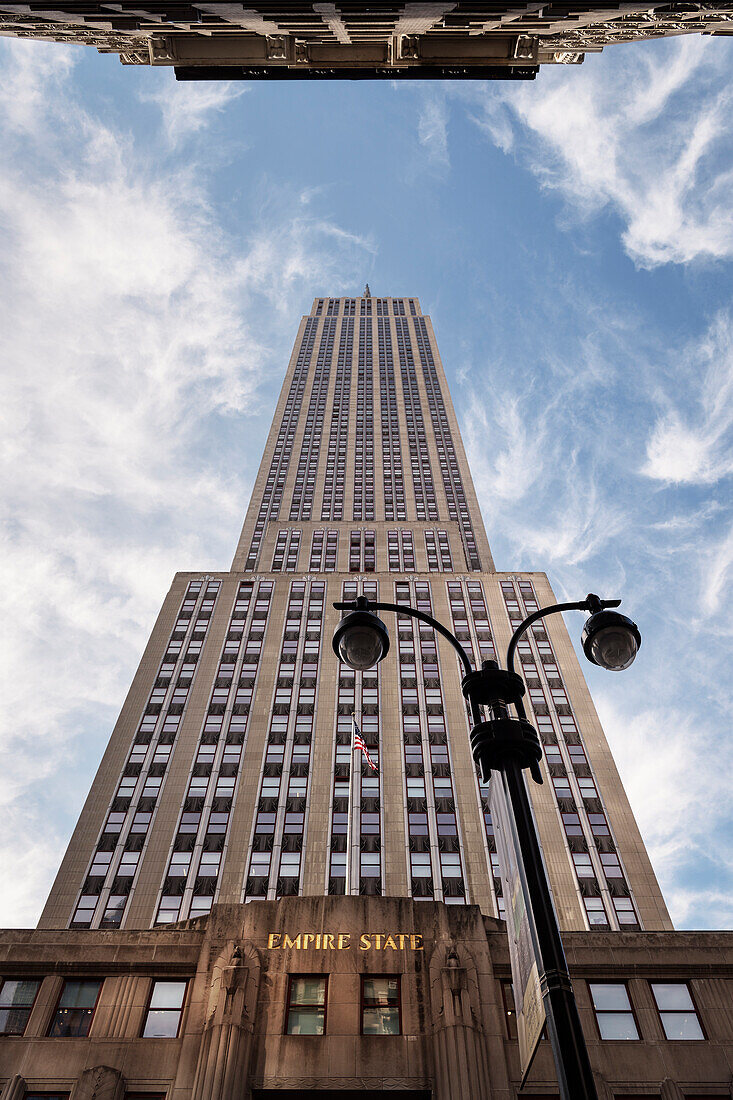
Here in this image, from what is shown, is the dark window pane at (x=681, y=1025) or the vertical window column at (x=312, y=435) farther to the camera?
the vertical window column at (x=312, y=435)

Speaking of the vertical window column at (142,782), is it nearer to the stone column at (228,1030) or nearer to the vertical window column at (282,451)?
the vertical window column at (282,451)

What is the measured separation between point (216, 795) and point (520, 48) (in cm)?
5752

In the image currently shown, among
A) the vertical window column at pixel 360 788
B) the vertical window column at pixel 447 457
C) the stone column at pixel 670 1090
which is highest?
the vertical window column at pixel 447 457

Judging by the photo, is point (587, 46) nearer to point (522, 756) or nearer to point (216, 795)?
point (522, 756)

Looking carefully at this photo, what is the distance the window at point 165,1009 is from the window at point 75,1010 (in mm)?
1680

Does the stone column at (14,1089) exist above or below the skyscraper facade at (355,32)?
below

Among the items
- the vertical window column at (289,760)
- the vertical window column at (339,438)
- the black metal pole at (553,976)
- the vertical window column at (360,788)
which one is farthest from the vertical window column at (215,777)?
the black metal pole at (553,976)

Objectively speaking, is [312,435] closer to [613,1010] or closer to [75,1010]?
[75,1010]

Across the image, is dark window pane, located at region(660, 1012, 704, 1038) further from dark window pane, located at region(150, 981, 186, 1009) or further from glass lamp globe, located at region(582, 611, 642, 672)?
glass lamp globe, located at region(582, 611, 642, 672)

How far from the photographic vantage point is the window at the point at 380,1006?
22094 mm

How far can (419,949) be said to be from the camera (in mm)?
23672

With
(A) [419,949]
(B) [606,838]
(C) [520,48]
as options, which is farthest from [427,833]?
(C) [520,48]

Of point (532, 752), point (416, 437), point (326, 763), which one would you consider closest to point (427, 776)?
point (326, 763)

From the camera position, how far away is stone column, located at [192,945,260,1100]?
20000 millimetres
